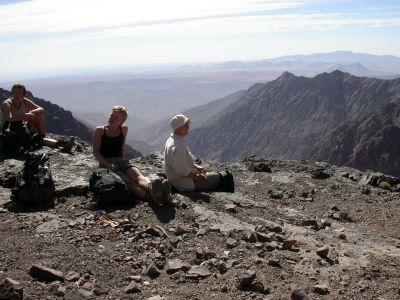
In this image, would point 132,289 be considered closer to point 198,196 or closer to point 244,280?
point 244,280

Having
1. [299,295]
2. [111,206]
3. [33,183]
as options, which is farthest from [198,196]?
[299,295]

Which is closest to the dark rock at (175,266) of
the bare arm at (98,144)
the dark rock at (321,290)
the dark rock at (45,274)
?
the dark rock at (45,274)

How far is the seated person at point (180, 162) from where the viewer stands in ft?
31.2

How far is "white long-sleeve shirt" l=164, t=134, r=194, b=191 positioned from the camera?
9.54 meters

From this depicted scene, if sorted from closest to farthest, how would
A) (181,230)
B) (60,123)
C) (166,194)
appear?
(181,230), (166,194), (60,123)

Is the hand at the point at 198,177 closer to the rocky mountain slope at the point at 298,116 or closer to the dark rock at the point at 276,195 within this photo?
the dark rock at the point at 276,195

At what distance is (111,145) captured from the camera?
9.93 meters

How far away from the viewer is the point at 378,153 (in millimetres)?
90188

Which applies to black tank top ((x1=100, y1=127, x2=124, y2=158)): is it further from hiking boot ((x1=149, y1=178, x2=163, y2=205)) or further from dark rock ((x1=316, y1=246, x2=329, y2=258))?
dark rock ((x1=316, y1=246, x2=329, y2=258))

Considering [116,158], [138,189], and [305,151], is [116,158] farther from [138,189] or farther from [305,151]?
[305,151]

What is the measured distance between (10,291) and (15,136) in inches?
294

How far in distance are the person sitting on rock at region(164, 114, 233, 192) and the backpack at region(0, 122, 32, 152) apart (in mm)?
4308

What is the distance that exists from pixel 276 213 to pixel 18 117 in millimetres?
6715

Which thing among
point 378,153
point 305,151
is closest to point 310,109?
point 305,151
